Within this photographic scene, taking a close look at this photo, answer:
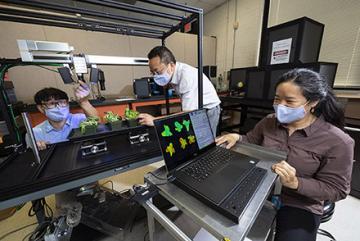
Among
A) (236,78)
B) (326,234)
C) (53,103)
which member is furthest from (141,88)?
(326,234)

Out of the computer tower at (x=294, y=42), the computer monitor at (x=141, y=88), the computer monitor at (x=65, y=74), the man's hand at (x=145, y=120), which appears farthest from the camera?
the computer monitor at (x=141, y=88)

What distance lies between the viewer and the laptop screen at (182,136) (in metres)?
0.65

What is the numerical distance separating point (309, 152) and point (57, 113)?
1.67 meters

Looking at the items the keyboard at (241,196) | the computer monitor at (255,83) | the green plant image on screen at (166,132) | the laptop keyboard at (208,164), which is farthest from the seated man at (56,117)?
the computer monitor at (255,83)

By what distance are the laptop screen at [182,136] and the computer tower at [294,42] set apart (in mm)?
1557

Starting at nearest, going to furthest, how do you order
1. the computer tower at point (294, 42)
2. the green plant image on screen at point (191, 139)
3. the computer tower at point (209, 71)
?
the green plant image on screen at point (191, 139)
the computer tower at point (294, 42)
the computer tower at point (209, 71)

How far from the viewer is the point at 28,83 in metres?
2.24

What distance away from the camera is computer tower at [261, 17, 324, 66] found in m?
1.64

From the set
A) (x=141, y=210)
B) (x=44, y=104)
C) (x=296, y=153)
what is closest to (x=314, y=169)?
(x=296, y=153)

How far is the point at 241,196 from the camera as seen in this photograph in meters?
0.54

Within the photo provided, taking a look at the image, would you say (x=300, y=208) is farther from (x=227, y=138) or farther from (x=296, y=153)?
(x=227, y=138)

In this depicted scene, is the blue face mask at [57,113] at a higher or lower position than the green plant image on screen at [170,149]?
higher

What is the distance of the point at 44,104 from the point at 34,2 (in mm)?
726

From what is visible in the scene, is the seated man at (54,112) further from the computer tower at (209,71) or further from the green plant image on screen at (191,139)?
the computer tower at (209,71)
